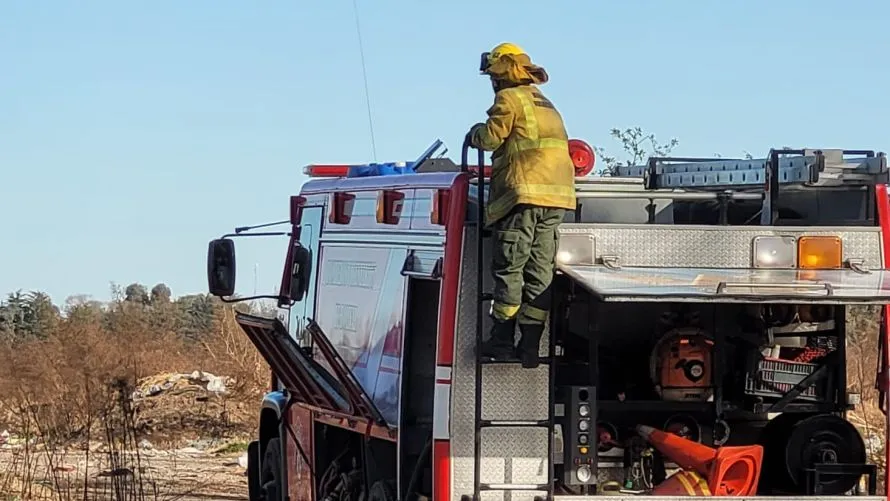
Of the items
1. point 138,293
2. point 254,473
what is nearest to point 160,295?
point 138,293

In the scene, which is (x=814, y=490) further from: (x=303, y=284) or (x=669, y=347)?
(x=303, y=284)

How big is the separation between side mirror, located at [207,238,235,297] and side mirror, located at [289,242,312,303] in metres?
0.45

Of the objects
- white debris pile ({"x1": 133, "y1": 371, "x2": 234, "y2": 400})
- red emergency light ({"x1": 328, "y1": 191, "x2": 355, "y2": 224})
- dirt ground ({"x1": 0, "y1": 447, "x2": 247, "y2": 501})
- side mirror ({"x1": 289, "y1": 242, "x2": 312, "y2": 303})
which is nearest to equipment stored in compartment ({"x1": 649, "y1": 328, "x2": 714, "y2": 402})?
red emergency light ({"x1": 328, "y1": 191, "x2": 355, "y2": 224})

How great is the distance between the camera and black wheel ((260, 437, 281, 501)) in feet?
36.5

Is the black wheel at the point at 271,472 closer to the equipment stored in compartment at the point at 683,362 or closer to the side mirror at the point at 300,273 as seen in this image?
the side mirror at the point at 300,273

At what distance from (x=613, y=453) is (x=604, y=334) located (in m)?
0.70

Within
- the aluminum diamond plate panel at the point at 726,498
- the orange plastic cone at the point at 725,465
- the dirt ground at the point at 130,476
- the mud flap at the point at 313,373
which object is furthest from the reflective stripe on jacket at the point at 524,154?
the dirt ground at the point at 130,476

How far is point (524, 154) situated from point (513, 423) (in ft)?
4.29

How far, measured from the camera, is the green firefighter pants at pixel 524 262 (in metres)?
7.23

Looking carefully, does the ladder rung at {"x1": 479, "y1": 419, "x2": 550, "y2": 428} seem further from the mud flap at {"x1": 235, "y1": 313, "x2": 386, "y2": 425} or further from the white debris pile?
the white debris pile

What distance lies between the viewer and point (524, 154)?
7.36m

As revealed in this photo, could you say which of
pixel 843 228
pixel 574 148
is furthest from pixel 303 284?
pixel 843 228

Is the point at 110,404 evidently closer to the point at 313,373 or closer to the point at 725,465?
the point at 313,373

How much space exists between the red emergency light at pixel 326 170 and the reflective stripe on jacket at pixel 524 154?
344 centimetres
